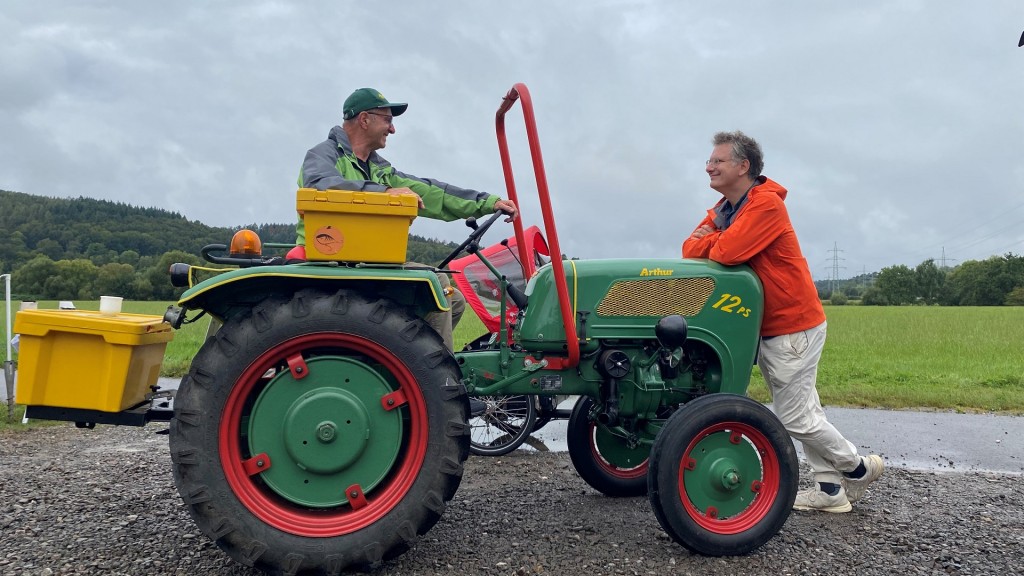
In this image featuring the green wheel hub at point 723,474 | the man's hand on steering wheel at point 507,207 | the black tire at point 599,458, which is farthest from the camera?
the black tire at point 599,458

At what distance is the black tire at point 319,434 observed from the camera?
274cm

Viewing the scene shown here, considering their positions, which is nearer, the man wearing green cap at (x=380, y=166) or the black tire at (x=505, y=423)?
the man wearing green cap at (x=380, y=166)

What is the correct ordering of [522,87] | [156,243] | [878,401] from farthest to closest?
[156,243] → [878,401] → [522,87]

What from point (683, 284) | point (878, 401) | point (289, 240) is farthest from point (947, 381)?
point (289, 240)

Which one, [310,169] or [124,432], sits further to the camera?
[124,432]

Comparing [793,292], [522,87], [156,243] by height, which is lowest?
[156,243]

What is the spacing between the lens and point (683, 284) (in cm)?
355

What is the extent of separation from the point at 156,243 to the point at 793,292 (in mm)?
36315

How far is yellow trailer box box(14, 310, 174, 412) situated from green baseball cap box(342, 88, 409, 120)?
5.09 feet

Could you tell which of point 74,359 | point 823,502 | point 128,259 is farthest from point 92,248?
point 823,502

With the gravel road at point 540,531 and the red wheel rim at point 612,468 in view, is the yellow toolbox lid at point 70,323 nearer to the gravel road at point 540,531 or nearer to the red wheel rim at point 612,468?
the gravel road at point 540,531

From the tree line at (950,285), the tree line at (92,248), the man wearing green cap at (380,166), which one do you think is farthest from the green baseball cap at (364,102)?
the tree line at (950,285)

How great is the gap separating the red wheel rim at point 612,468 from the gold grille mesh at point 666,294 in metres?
0.92

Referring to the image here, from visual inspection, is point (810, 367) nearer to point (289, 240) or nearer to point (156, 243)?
point (289, 240)
